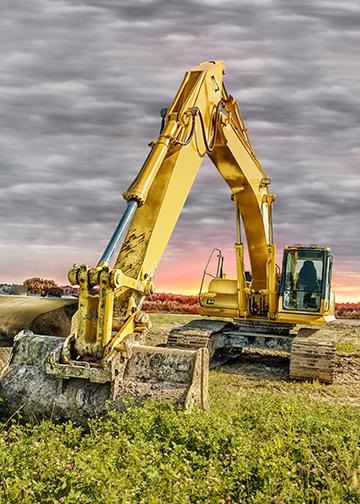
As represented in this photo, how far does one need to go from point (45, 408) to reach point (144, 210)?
272 cm

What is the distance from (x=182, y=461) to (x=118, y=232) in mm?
2762

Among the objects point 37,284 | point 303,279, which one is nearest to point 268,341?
point 303,279

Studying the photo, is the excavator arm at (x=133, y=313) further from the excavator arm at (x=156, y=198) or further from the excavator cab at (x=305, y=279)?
the excavator cab at (x=305, y=279)

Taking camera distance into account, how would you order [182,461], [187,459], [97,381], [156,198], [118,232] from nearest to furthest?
[182,461] < [187,459] < [97,381] < [118,232] < [156,198]

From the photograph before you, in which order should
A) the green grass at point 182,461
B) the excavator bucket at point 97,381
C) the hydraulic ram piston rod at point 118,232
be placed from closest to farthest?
the green grass at point 182,461, the excavator bucket at point 97,381, the hydraulic ram piston rod at point 118,232

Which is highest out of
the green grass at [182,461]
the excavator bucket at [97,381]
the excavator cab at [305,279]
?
the excavator cab at [305,279]

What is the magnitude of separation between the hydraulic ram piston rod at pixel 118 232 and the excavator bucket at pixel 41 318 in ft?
6.94

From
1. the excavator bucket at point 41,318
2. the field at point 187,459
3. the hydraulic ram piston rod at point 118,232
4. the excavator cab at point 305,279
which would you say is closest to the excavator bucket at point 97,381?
the field at point 187,459

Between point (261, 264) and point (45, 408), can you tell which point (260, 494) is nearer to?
point (45, 408)

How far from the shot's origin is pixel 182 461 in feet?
16.8

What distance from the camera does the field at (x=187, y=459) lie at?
439 cm

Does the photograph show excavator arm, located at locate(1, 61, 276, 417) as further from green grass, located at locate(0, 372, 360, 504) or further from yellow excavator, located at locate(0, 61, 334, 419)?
green grass, located at locate(0, 372, 360, 504)

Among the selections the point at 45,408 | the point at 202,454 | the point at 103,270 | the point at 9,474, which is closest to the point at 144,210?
the point at 103,270

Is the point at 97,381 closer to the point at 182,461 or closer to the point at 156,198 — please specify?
the point at 182,461
